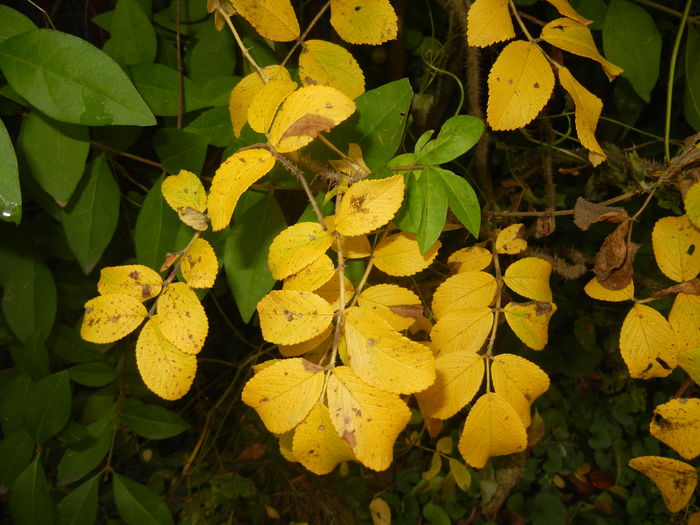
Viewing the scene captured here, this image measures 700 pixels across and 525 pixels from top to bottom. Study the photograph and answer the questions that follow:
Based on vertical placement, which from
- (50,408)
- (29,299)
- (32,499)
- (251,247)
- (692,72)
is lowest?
(32,499)

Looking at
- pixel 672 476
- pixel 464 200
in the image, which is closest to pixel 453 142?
pixel 464 200

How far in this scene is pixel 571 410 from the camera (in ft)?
5.01

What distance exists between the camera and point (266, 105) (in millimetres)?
495

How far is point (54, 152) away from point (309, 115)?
47 cm

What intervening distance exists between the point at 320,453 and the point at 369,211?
10.1 inches

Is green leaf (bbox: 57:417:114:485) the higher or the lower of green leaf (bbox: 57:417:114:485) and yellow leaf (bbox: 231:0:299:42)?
the lower

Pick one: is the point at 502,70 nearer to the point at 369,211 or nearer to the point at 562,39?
the point at 562,39

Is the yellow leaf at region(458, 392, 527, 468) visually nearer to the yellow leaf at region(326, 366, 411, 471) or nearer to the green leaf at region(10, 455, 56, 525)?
the yellow leaf at region(326, 366, 411, 471)

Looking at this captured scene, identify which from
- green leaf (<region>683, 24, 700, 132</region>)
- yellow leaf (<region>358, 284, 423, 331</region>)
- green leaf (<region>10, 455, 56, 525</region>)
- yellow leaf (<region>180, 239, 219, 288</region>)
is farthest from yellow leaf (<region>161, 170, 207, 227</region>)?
green leaf (<region>683, 24, 700, 132</region>)

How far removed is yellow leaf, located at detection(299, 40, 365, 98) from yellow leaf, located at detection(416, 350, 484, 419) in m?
0.39

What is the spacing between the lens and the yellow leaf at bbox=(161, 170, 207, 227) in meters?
0.56

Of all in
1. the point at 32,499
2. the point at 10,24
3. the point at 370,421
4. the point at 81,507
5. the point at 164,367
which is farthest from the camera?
the point at 81,507

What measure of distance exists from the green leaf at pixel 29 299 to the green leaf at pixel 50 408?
97 mm

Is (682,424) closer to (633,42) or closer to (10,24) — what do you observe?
(633,42)
